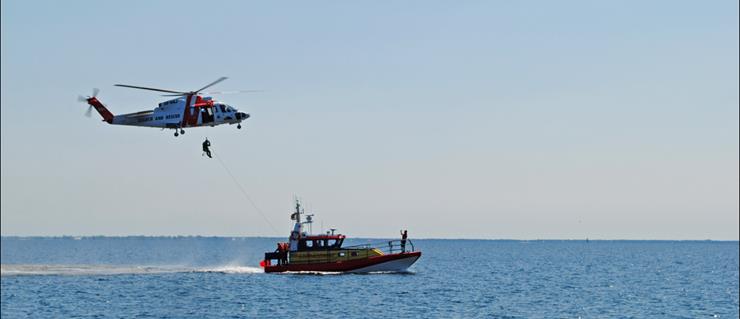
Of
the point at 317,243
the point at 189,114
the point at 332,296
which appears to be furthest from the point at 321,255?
the point at 189,114

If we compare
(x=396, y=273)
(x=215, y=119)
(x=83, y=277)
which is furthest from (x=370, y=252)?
(x=215, y=119)

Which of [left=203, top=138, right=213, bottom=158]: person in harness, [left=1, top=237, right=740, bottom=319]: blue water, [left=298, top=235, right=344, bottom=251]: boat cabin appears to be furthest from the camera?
[left=298, top=235, right=344, bottom=251]: boat cabin

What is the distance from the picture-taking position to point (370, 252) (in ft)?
276

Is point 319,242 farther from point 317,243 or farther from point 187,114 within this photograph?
point 187,114

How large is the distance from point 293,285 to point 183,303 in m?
12.4

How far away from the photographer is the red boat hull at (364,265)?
82.1 m

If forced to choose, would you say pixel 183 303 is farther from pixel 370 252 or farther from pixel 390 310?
pixel 370 252

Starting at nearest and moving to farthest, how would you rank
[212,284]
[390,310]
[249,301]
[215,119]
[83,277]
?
1. [215,119]
2. [390,310]
3. [249,301]
4. [212,284]
5. [83,277]

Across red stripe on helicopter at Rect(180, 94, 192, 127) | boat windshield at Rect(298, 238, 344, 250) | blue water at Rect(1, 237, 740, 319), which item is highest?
red stripe on helicopter at Rect(180, 94, 192, 127)

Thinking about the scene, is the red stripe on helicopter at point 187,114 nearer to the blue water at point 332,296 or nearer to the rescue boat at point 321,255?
the blue water at point 332,296

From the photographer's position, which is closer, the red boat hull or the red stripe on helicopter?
the red stripe on helicopter

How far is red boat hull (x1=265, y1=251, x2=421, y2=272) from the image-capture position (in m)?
82.1

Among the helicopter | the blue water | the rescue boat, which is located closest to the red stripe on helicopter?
the helicopter

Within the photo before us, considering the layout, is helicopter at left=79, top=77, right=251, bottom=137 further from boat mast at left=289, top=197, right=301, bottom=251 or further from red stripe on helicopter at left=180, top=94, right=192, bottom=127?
boat mast at left=289, top=197, right=301, bottom=251
